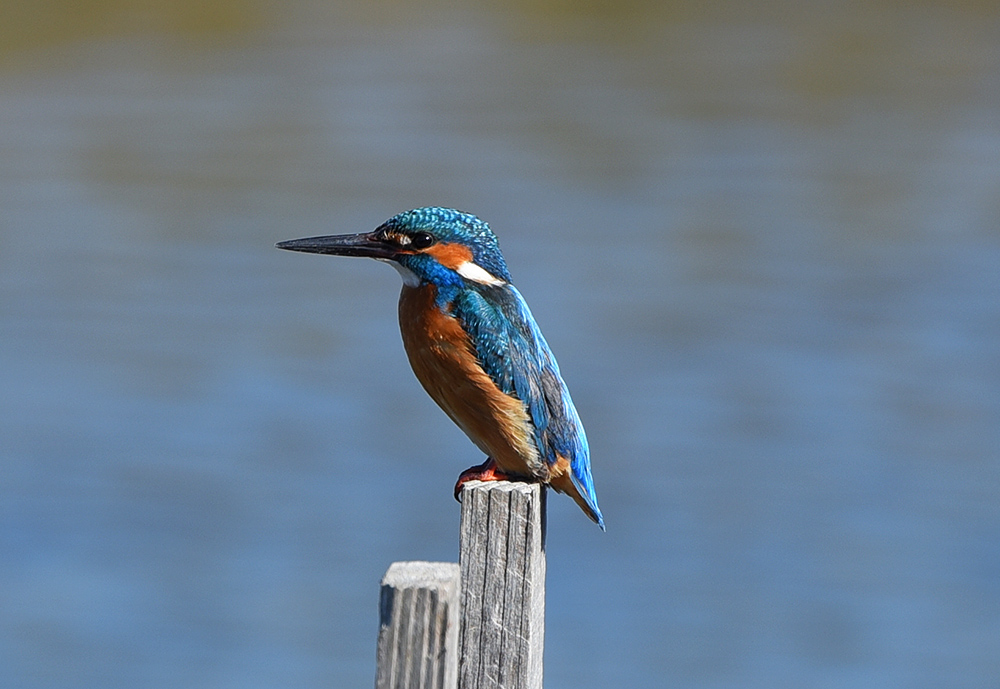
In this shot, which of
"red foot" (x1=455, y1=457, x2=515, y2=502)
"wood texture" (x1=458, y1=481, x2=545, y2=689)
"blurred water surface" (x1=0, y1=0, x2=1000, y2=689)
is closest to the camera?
"wood texture" (x1=458, y1=481, x2=545, y2=689)

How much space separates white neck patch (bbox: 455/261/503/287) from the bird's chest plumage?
0.08m

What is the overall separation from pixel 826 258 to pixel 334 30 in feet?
28.5

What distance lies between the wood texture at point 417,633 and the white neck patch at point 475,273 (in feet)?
4.72

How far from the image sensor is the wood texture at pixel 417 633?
214cm

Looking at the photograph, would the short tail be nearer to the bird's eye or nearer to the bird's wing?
the bird's wing

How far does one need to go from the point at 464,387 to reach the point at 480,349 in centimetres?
9

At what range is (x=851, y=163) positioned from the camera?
14500 mm

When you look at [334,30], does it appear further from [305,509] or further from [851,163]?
[305,509]

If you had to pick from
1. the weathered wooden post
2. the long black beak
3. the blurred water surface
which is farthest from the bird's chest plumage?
the blurred water surface

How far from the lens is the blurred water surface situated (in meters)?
7.88

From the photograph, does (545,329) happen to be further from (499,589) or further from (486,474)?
(499,589)

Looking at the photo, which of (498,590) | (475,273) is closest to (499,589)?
(498,590)

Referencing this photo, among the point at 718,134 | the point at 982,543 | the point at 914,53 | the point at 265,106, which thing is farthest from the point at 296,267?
the point at 914,53

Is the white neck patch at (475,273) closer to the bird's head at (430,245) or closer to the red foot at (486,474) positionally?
the bird's head at (430,245)
